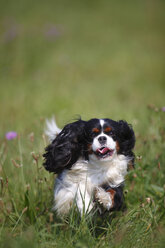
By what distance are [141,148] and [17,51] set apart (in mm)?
4612

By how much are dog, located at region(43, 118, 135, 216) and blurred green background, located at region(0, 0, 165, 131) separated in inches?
46.4

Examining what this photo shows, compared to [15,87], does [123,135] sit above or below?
below

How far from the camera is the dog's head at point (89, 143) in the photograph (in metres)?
2.64

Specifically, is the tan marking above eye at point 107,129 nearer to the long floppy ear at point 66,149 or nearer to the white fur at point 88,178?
the white fur at point 88,178

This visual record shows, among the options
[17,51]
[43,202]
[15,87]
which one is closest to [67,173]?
[43,202]

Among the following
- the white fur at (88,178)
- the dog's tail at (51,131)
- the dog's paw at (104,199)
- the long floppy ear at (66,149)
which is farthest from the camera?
the dog's tail at (51,131)

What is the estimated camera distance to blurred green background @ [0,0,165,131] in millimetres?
5828

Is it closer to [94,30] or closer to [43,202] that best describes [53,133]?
[43,202]

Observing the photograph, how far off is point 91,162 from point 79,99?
375 cm

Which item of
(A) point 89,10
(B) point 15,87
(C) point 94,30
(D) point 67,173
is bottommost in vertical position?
(D) point 67,173

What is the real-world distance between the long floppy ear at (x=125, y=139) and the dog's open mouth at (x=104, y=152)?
9.1 inches

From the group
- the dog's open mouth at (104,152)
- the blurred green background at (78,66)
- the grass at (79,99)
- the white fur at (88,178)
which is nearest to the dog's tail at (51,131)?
the grass at (79,99)

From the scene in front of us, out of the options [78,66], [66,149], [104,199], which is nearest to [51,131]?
[66,149]

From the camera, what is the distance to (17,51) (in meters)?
7.39
